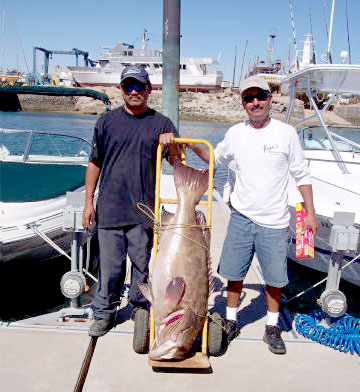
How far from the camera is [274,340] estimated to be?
3420mm

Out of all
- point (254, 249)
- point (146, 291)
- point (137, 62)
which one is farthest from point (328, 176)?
point (137, 62)

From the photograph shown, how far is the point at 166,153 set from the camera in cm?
338

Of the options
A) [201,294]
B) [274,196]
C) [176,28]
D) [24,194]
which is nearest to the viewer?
[201,294]

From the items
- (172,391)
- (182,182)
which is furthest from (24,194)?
(172,391)

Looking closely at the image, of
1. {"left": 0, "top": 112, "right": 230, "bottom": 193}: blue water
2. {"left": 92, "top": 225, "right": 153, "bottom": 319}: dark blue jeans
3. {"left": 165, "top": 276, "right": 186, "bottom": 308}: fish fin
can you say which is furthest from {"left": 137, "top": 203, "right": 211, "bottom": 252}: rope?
{"left": 0, "top": 112, "right": 230, "bottom": 193}: blue water

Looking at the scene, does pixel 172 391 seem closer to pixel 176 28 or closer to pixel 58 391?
pixel 58 391

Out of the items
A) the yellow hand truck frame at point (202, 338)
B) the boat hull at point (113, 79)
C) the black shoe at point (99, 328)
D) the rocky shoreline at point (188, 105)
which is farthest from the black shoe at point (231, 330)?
the boat hull at point (113, 79)

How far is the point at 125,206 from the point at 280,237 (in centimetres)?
123

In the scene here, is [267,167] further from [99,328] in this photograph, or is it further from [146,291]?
[99,328]

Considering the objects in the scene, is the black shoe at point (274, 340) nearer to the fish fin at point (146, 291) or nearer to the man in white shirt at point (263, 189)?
the man in white shirt at point (263, 189)

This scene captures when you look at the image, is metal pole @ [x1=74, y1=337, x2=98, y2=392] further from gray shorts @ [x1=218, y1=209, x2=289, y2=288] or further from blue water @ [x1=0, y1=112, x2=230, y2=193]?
blue water @ [x1=0, y1=112, x2=230, y2=193]

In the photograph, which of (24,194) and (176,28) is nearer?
(24,194)

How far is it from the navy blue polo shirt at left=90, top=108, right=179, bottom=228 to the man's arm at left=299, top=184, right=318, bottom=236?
45.2 inches

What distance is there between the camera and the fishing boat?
4.31 meters
